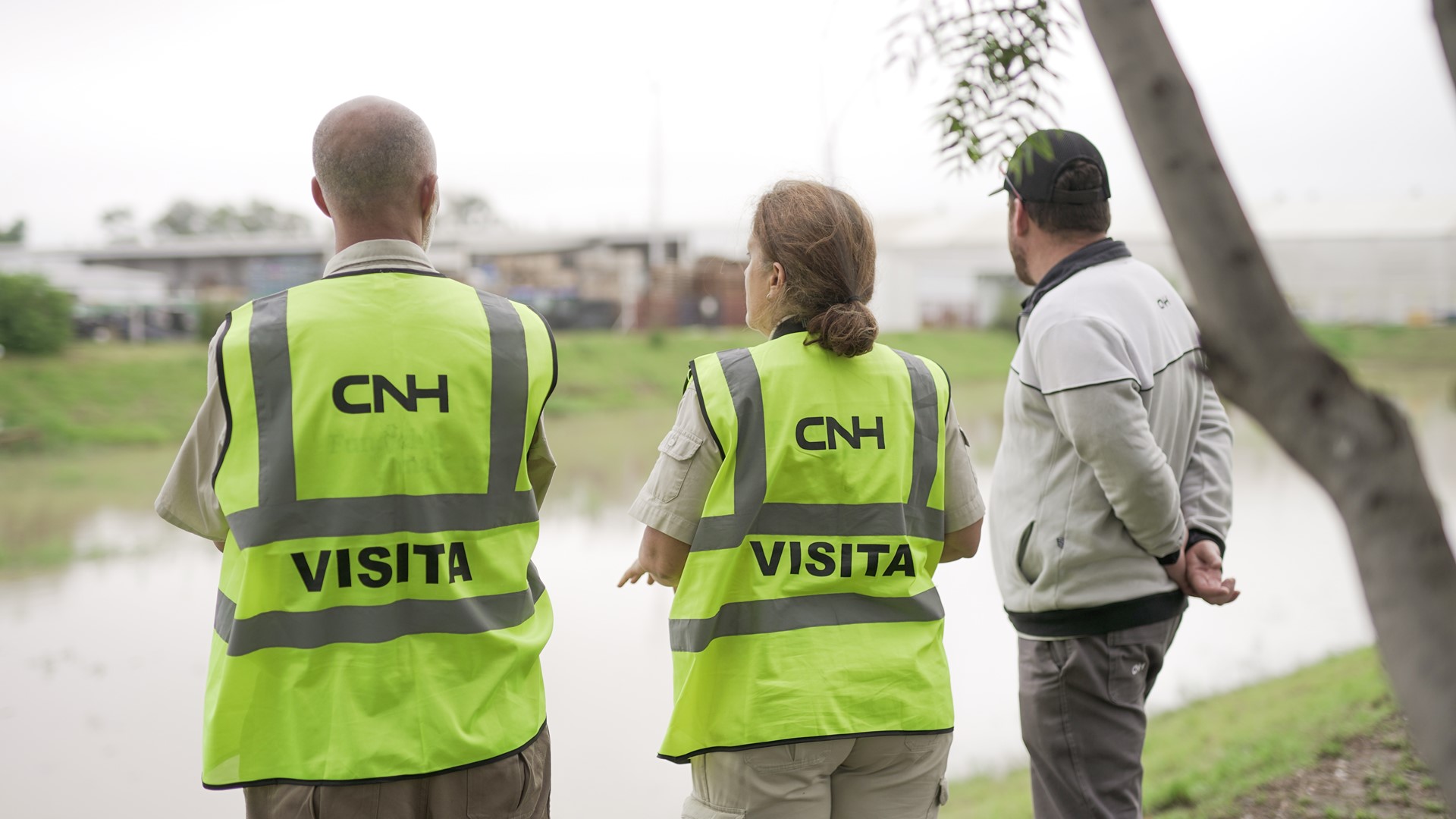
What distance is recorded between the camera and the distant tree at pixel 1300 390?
Result: 0.81 meters

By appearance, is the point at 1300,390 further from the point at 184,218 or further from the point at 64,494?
the point at 184,218

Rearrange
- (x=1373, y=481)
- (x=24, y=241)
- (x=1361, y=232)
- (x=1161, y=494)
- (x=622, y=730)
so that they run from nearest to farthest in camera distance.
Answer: (x=1373, y=481) < (x=1161, y=494) < (x=622, y=730) < (x=1361, y=232) < (x=24, y=241)

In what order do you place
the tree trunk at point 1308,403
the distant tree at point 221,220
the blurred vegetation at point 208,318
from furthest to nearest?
1. the distant tree at point 221,220
2. the blurred vegetation at point 208,318
3. the tree trunk at point 1308,403

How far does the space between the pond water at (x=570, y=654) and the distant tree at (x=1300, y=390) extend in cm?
399

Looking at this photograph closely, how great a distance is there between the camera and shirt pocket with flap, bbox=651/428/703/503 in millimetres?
1882

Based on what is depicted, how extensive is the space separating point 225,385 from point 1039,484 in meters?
1.60

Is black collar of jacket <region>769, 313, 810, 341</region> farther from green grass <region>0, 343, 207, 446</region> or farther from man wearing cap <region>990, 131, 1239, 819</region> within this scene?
green grass <region>0, 343, 207, 446</region>

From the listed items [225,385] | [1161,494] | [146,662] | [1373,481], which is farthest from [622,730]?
[1373,481]

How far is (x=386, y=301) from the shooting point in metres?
1.74

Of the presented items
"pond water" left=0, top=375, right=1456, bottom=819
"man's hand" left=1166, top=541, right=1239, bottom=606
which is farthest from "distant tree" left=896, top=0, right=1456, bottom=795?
"pond water" left=0, top=375, right=1456, bottom=819

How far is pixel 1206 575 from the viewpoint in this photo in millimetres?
2326

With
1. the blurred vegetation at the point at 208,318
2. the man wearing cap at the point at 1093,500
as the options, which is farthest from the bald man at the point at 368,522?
the blurred vegetation at the point at 208,318

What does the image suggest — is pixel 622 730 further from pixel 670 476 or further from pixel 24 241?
pixel 24 241

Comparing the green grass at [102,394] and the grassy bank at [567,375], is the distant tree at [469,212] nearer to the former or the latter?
the grassy bank at [567,375]
